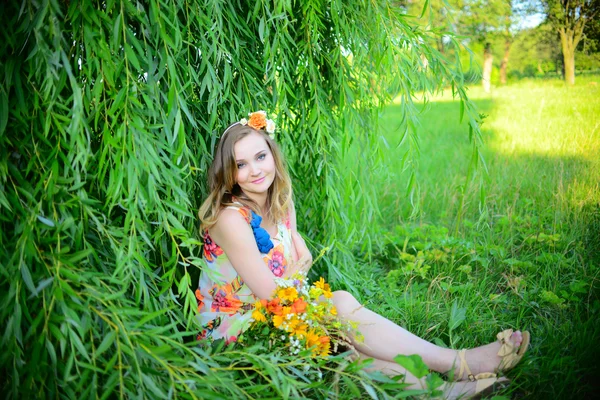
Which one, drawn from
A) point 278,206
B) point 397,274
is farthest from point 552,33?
point 278,206

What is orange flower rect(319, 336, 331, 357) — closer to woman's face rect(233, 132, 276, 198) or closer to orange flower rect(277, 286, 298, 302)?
orange flower rect(277, 286, 298, 302)

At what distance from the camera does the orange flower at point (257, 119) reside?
6.63ft

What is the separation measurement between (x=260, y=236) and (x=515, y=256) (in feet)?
5.21

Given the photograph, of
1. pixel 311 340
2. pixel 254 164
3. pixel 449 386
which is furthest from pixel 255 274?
pixel 449 386

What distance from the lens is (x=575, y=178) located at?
334 centimetres

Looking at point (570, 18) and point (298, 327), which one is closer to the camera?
point (298, 327)

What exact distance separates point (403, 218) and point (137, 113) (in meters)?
2.42

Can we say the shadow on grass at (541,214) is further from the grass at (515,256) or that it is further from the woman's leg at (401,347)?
the woman's leg at (401,347)

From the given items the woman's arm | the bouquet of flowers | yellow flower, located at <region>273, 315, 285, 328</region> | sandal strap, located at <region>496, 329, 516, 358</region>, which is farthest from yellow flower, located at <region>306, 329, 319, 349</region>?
sandal strap, located at <region>496, 329, 516, 358</region>

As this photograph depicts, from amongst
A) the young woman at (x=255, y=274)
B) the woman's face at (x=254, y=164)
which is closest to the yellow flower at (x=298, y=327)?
the young woman at (x=255, y=274)

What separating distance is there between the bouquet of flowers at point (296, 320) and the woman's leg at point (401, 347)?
0.10 m

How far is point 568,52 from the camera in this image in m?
4.23

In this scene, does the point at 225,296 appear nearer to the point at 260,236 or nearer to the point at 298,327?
the point at 260,236

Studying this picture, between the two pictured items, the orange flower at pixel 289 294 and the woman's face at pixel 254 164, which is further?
the woman's face at pixel 254 164
